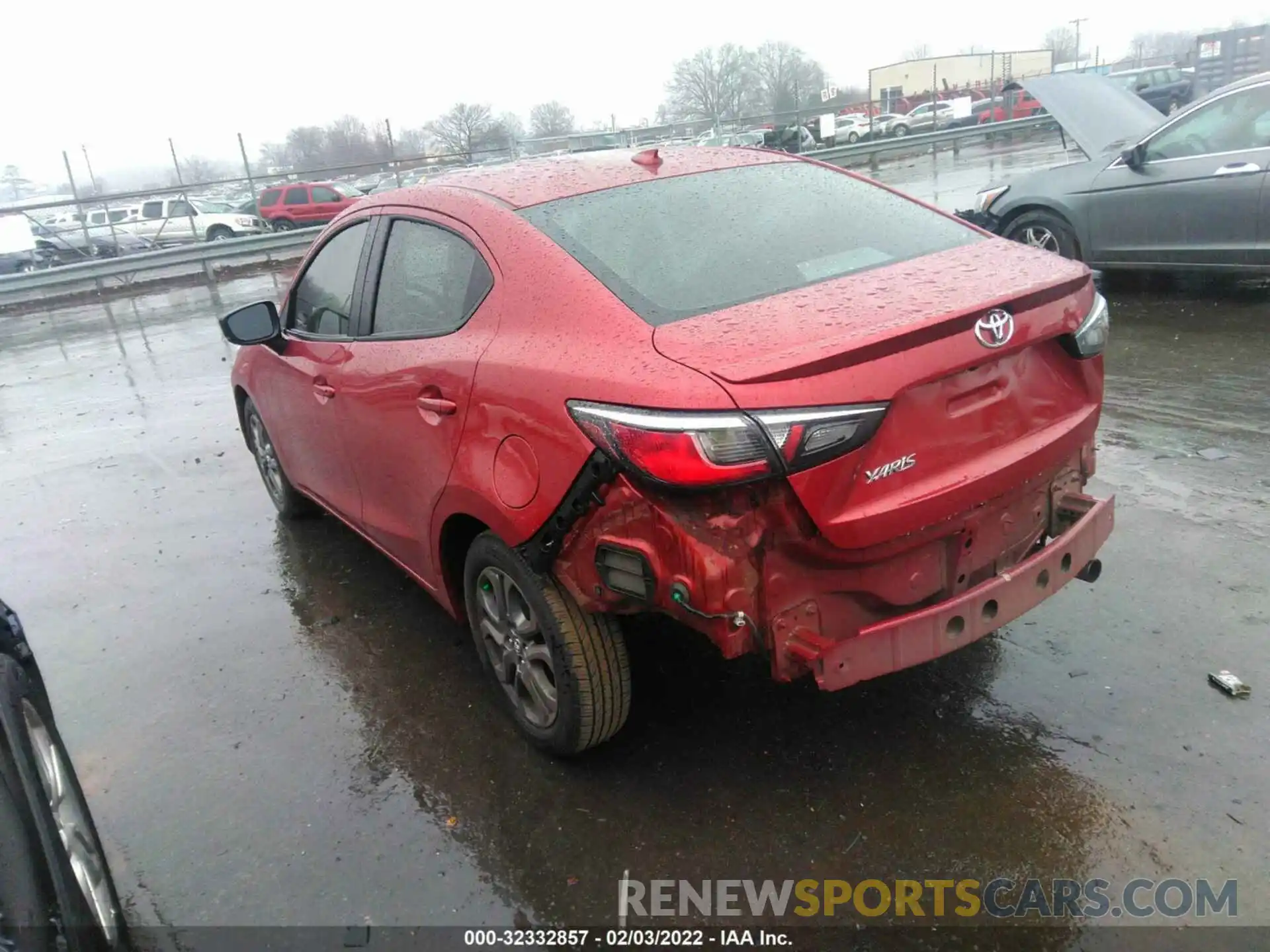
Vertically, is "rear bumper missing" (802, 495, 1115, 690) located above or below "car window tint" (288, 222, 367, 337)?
below

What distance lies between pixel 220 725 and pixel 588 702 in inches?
63.3

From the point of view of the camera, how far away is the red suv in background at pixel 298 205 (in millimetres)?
25188

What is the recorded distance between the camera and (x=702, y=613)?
7.73ft

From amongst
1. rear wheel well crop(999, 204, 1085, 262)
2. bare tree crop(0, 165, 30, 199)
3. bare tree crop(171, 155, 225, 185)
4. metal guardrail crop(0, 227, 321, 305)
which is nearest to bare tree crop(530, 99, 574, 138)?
bare tree crop(171, 155, 225, 185)

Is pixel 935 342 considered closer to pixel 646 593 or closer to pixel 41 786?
pixel 646 593

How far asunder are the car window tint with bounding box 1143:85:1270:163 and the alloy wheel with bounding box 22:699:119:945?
7788 millimetres

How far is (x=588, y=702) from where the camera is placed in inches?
111

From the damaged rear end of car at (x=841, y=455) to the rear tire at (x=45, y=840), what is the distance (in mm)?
1267

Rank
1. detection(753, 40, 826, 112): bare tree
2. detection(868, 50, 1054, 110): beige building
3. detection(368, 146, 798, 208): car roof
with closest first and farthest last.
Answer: detection(368, 146, 798, 208): car roof → detection(868, 50, 1054, 110): beige building → detection(753, 40, 826, 112): bare tree

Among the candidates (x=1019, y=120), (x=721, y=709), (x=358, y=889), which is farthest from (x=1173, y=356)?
(x=1019, y=120)

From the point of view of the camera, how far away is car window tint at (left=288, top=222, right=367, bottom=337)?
386 cm

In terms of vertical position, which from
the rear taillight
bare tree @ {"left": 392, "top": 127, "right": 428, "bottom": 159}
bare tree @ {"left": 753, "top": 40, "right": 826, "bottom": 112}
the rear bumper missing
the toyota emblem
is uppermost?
bare tree @ {"left": 753, "top": 40, "right": 826, "bottom": 112}

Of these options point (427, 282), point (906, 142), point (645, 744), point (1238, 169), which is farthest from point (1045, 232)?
point (906, 142)

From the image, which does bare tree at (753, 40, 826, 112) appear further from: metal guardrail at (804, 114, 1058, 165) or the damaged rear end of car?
the damaged rear end of car
